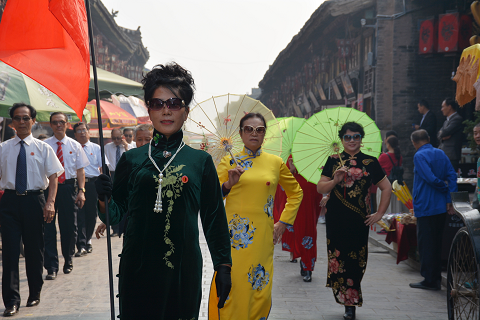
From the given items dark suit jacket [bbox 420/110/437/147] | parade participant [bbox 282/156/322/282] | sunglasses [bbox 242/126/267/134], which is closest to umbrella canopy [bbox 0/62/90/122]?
parade participant [bbox 282/156/322/282]

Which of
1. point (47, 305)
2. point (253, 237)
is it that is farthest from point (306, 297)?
point (47, 305)

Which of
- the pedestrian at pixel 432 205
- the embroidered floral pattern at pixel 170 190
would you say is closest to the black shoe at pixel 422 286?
the pedestrian at pixel 432 205

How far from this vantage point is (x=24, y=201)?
18.2ft

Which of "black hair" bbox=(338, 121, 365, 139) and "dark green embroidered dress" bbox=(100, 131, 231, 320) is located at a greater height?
"black hair" bbox=(338, 121, 365, 139)

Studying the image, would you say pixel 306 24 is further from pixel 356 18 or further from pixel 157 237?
pixel 157 237

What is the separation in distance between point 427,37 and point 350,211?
8664 millimetres

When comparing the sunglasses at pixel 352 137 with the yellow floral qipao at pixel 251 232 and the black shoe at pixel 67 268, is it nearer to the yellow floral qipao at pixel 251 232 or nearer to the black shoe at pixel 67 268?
the yellow floral qipao at pixel 251 232

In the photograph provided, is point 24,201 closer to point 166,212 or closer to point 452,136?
point 166,212

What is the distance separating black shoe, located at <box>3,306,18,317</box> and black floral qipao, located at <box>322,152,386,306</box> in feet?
10.3

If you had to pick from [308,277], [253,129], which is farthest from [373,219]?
[308,277]

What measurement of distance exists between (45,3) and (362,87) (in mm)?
13168

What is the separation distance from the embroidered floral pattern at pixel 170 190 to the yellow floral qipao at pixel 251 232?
1.65 metres

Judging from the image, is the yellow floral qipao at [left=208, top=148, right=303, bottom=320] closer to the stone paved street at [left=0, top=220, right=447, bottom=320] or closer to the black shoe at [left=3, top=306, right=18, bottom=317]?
the stone paved street at [left=0, top=220, right=447, bottom=320]

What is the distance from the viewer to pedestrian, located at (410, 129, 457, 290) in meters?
6.60
